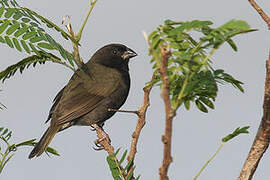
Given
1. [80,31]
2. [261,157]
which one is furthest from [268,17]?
[80,31]

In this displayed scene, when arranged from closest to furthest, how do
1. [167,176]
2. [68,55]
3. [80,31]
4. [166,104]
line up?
1. [166,104]
2. [167,176]
3. [68,55]
4. [80,31]

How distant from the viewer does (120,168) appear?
115 inches

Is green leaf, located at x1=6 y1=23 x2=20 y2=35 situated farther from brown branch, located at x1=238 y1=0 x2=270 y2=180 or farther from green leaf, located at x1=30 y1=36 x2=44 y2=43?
brown branch, located at x1=238 y1=0 x2=270 y2=180

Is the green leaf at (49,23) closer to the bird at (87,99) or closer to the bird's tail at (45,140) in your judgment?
the bird's tail at (45,140)

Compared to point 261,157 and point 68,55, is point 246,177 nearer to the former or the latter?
point 261,157

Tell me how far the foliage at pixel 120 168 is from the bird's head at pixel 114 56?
4352 millimetres

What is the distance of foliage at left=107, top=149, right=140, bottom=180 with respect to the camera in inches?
109

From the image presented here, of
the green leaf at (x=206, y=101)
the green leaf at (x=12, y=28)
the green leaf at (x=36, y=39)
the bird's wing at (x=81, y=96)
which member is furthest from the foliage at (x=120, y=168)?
the bird's wing at (x=81, y=96)

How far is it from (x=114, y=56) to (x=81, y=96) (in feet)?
4.86

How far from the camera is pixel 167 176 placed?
1.64m

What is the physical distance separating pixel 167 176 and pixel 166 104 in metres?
0.28

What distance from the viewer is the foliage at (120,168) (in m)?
2.78

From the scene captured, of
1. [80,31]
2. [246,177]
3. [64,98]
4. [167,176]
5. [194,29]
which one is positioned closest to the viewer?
[167,176]

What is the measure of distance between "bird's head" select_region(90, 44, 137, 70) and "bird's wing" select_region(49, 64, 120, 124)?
904mm
